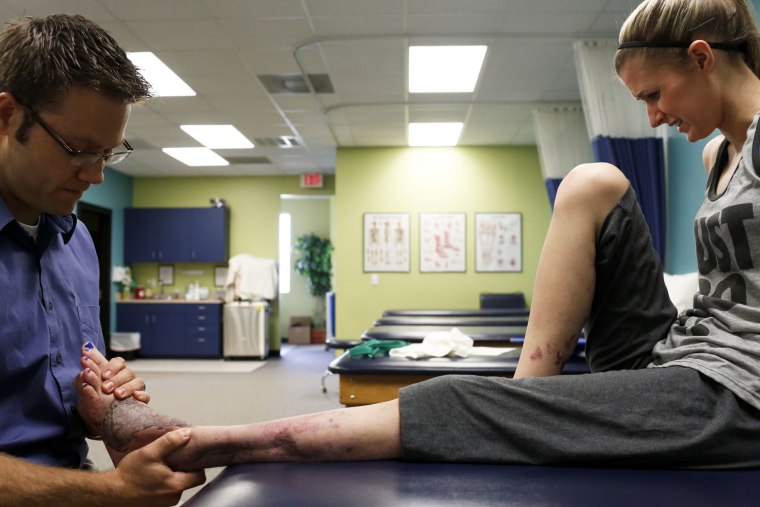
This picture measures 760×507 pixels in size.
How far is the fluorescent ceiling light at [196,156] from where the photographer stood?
274 inches

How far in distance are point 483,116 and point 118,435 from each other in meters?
5.33

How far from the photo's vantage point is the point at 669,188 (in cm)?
399

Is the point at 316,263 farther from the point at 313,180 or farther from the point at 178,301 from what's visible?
the point at 178,301

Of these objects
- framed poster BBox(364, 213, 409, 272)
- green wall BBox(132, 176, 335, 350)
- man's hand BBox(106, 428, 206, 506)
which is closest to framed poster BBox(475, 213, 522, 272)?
framed poster BBox(364, 213, 409, 272)

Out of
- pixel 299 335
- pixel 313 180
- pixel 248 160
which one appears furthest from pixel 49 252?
pixel 299 335

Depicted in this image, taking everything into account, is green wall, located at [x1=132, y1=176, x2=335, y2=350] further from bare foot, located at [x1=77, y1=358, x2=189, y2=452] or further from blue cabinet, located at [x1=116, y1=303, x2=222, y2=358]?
bare foot, located at [x1=77, y1=358, x2=189, y2=452]

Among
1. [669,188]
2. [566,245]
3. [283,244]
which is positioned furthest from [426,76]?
[283,244]

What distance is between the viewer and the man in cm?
90

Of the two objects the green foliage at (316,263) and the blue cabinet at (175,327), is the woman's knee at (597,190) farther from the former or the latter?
the green foliage at (316,263)

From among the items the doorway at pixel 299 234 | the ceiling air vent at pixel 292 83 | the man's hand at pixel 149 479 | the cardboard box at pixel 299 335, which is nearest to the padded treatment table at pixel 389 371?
the man's hand at pixel 149 479

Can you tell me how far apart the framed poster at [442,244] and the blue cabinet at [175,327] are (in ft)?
9.74

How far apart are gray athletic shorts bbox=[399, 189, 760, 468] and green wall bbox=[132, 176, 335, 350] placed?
298 inches

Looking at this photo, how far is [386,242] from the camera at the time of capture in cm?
704

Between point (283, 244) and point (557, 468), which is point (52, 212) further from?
point (283, 244)
